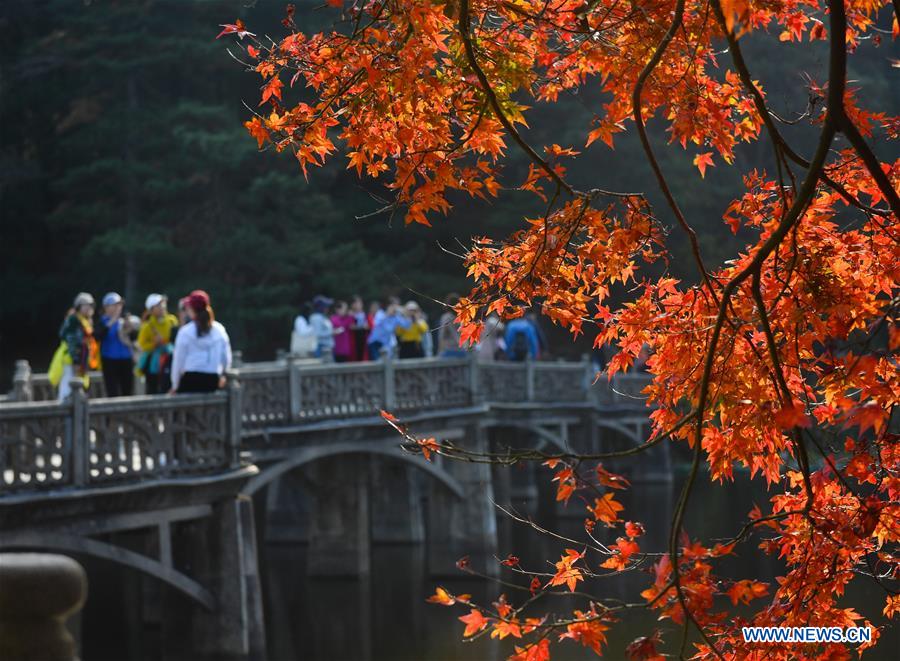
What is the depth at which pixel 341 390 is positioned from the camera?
18188mm

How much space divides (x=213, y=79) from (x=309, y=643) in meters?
19.9

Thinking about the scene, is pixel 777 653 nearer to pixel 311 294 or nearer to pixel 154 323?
pixel 154 323

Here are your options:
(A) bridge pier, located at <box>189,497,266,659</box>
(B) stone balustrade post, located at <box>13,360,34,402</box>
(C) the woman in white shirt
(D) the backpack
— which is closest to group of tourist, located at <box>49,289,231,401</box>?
(C) the woman in white shirt

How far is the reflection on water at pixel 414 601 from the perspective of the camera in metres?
17.0

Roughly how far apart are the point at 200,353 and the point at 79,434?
1677 mm

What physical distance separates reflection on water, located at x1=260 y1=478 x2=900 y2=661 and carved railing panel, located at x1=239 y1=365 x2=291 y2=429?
281 centimetres

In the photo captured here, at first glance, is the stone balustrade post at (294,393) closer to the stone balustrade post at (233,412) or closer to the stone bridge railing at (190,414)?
the stone bridge railing at (190,414)

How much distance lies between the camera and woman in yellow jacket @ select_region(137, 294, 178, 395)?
14.4 metres

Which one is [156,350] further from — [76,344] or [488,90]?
[488,90]

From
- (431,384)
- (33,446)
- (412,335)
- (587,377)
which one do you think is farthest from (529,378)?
(33,446)

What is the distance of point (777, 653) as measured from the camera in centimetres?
473

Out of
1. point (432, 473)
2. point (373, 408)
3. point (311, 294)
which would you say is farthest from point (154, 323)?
point (311, 294)

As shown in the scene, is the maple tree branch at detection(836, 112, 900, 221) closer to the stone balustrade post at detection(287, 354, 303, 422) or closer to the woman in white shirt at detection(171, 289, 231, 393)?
the woman in white shirt at detection(171, 289, 231, 393)

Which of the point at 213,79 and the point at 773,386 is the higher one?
the point at 213,79
